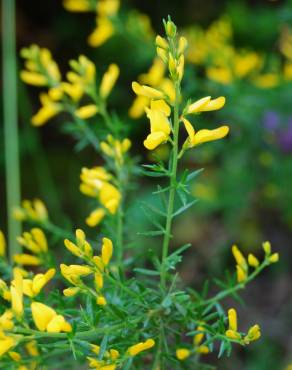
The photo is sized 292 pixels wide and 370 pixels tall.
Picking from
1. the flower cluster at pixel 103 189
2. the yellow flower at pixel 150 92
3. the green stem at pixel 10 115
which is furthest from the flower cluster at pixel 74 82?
the green stem at pixel 10 115

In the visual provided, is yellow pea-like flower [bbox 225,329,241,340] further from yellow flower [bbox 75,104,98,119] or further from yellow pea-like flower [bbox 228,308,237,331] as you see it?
yellow flower [bbox 75,104,98,119]

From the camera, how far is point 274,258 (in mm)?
818

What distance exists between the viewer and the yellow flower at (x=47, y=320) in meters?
0.65

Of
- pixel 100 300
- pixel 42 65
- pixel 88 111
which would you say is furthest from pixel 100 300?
pixel 42 65

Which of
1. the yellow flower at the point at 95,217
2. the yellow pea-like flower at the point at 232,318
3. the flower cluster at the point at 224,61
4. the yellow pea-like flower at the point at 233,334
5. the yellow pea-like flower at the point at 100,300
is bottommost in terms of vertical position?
the yellow pea-like flower at the point at 233,334

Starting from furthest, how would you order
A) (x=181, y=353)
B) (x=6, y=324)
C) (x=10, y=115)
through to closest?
(x=10, y=115) < (x=181, y=353) < (x=6, y=324)

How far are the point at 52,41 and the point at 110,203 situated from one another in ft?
5.57

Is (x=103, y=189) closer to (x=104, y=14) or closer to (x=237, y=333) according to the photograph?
(x=237, y=333)

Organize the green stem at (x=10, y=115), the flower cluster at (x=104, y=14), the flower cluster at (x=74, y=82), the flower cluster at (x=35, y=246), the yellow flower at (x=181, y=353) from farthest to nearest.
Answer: the green stem at (x=10, y=115)
the flower cluster at (x=104, y=14)
the flower cluster at (x=74, y=82)
the flower cluster at (x=35, y=246)
the yellow flower at (x=181, y=353)

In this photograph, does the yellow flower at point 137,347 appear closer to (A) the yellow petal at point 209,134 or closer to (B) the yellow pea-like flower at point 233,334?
Answer: (B) the yellow pea-like flower at point 233,334

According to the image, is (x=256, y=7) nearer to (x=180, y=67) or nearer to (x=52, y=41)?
(x=52, y=41)

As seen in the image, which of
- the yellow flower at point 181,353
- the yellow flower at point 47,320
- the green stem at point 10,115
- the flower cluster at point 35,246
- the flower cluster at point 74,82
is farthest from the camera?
the green stem at point 10,115

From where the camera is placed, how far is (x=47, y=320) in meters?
0.66

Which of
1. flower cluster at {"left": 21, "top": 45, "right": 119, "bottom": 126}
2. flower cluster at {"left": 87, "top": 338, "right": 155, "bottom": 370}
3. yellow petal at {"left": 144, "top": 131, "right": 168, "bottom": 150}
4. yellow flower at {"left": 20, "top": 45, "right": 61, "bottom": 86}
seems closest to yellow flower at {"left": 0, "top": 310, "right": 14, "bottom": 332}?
flower cluster at {"left": 87, "top": 338, "right": 155, "bottom": 370}
